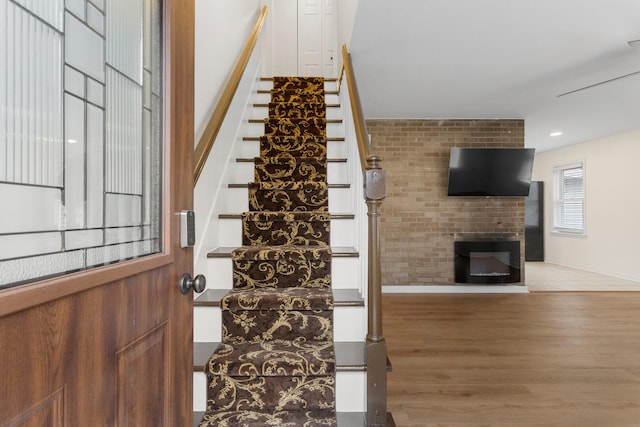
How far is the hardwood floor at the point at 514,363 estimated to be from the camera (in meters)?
2.10

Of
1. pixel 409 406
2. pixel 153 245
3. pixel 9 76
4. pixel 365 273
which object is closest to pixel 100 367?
pixel 153 245

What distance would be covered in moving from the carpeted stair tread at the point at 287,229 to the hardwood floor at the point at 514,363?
108 centimetres

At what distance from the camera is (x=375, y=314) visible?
1658 millimetres

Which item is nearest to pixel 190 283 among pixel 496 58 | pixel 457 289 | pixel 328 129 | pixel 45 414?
pixel 45 414

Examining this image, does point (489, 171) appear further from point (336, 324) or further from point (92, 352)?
point (92, 352)

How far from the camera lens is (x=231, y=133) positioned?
9.30ft

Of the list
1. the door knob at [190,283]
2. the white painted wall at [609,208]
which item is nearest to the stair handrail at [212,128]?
the door knob at [190,283]

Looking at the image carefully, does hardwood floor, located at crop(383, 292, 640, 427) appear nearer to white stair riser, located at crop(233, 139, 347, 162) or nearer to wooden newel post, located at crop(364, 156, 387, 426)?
wooden newel post, located at crop(364, 156, 387, 426)

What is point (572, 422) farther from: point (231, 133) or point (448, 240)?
point (448, 240)

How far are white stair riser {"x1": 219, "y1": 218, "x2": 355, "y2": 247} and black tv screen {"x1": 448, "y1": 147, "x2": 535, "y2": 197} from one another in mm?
3160

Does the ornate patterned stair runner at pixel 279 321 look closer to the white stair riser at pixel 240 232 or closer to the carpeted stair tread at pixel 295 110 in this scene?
the white stair riser at pixel 240 232

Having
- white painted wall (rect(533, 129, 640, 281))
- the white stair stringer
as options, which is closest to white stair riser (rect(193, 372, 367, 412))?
the white stair stringer

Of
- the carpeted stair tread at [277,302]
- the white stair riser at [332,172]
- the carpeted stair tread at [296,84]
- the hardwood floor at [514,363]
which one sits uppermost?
the carpeted stair tread at [296,84]

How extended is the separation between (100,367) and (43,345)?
0.15 meters
